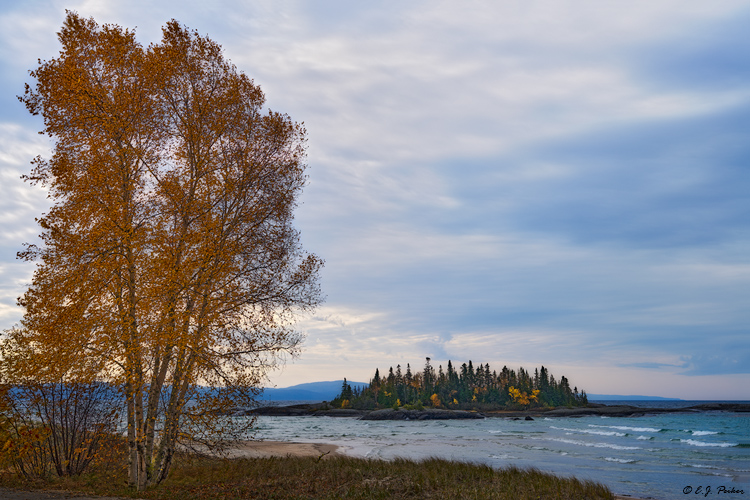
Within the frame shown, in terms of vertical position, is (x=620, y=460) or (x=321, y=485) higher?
(x=321, y=485)

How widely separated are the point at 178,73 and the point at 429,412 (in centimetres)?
13237

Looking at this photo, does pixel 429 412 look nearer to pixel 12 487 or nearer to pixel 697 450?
pixel 697 450

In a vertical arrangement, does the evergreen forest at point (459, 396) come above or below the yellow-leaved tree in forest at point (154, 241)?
below

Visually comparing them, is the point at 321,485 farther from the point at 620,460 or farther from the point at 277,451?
the point at 620,460

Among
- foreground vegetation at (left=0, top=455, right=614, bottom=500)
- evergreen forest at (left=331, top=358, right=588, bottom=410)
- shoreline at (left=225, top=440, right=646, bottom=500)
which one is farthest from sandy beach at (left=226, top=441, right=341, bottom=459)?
evergreen forest at (left=331, top=358, right=588, bottom=410)

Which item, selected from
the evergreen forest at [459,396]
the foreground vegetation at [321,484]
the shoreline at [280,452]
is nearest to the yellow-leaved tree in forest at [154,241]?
the foreground vegetation at [321,484]

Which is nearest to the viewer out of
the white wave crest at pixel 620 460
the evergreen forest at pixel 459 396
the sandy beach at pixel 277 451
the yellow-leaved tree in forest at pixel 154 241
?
the yellow-leaved tree in forest at pixel 154 241

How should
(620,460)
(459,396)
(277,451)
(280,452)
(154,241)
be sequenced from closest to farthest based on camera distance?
1. (154,241)
2. (620,460)
3. (280,452)
4. (277,451)
5. (459,396)

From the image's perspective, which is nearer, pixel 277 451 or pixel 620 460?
pixel 620 460

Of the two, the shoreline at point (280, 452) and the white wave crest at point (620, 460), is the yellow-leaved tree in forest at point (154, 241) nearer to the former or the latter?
the shoreline at point (280, 452)

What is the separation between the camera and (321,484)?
49.9 ft

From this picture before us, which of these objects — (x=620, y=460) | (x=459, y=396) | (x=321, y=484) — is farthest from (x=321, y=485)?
(x=459, y=396)

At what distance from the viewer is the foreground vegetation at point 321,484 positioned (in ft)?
44.4

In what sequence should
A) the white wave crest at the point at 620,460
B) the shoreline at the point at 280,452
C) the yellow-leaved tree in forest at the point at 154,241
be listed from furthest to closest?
the white wave crest at the point at 620,460 < the shoreline at the point at 280,452 < the yellow-leaved tree in forest at the point at 154,241
